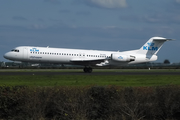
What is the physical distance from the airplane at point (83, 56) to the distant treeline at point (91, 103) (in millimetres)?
30695

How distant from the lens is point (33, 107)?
12.4 meters

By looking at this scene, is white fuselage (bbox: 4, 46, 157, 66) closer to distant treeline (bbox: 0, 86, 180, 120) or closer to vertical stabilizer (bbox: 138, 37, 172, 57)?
vertical stabilizer (bbox: 138, 37, 172, 57)

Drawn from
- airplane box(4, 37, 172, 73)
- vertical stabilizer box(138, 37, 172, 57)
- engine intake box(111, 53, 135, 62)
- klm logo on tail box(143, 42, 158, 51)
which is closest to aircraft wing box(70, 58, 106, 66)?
airplane box(4, 37, 172, 73)

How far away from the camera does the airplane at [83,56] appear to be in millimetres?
43625

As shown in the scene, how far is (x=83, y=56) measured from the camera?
4550cm

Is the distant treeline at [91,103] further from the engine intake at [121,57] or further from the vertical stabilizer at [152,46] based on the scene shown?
the vertical stabilizer at [152,46]

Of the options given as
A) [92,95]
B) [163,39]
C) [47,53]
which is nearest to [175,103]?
[92,95]

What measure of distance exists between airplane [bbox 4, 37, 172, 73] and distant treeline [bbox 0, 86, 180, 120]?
30695 millimetres

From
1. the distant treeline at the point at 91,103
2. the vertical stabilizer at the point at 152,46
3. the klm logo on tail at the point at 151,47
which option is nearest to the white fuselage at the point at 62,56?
the vertical stabilizer at the point at 152,46

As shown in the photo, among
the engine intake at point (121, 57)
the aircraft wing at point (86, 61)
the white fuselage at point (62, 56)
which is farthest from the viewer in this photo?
the engine intake at point (121, 57)

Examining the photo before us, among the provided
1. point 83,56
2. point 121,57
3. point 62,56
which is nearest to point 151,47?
point 121,57

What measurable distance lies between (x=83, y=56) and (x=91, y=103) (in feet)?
108

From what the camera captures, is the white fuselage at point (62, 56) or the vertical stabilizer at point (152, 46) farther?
the vertical stabilizer at point (152, 46)

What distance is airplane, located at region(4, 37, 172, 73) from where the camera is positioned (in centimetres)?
4362
